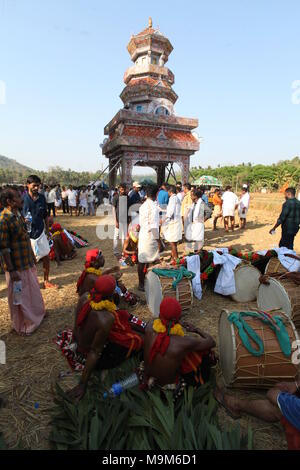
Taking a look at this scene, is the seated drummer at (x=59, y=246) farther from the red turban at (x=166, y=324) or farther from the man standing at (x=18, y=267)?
the red turban at (x=166, y=324)

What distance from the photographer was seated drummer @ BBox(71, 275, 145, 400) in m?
2.59

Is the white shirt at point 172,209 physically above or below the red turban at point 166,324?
above

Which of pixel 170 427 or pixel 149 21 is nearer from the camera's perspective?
pixel 170 427

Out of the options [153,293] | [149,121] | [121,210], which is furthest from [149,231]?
[149,121]

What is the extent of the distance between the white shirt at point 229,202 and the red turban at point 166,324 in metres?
8.96

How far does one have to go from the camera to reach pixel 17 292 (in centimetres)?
368

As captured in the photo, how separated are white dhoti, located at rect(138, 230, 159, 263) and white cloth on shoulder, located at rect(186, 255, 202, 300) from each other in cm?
65

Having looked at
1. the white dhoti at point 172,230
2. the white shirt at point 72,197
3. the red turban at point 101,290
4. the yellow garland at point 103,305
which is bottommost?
the yellow garland at point 103,305

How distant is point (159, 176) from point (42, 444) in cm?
2419

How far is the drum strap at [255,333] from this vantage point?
108 inches

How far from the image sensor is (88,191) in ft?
56.1

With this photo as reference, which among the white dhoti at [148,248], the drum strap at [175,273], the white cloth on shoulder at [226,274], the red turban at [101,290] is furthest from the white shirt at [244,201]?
the red turban at [101,290]
